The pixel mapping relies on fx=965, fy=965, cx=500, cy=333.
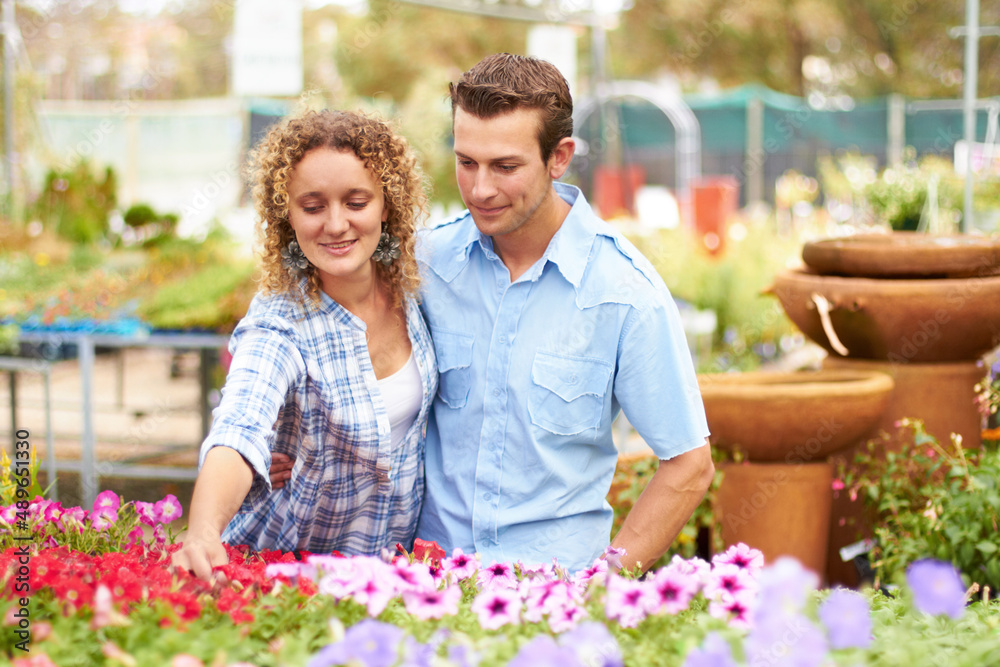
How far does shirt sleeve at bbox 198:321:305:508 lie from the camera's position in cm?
177

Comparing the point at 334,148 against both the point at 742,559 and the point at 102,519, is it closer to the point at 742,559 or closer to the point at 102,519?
the point at 102,519

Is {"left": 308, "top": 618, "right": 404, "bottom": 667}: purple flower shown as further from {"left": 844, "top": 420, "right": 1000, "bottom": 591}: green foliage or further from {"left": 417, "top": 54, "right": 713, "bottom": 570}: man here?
{"left": 844, "top": 420, "right": 1000, "bottom": 591}: green foliage

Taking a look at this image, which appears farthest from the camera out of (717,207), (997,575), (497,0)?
(497,0)

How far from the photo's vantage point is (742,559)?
164cm

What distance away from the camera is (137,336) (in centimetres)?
476

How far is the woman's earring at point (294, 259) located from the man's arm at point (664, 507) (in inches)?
35.8

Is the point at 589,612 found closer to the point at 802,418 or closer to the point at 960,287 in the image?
the point at 802,418

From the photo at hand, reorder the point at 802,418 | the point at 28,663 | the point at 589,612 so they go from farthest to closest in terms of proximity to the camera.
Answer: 1. the point at 802,418
2. the point at 589,612
3. the point at 28,663

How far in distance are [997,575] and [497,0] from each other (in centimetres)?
2517

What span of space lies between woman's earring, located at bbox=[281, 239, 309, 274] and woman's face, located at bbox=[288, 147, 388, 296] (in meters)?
0.04

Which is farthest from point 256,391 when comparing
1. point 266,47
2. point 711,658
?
point 266,47

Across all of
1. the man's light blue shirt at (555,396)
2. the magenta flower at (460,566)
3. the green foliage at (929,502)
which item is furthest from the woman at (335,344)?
the green foliage at (929,502)

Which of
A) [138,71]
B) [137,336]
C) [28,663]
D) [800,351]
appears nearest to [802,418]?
[28,663]

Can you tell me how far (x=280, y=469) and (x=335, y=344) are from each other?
310 mm
